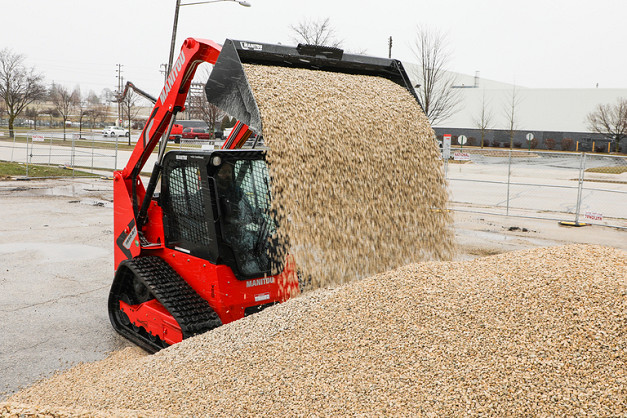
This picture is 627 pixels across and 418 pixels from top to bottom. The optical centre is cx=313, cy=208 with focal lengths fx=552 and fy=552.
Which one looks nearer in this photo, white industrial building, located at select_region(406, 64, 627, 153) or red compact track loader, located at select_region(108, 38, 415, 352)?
red compact track loader, located at select_region(108, 38, 415, 352)

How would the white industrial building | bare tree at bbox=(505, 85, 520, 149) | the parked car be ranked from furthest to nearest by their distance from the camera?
the white industrial building < bare tree at bbox=(505, 85, 520, 149) < the parked car

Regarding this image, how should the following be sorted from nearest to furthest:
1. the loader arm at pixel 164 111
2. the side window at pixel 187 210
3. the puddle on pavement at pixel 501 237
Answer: the side window at pixel 187 210 → the loader arm at pixel 164 111 → the puddle on pavement at pixel 501 237

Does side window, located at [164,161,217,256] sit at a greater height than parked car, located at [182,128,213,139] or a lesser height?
lesser

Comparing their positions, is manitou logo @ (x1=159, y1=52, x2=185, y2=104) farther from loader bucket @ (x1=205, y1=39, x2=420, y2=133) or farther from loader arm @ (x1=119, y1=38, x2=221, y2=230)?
loader bucket @ (x1=205, y1=39, x2=420, y2=133)

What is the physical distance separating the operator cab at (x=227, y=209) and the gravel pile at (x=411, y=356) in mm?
592

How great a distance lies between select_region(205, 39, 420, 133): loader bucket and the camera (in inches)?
179

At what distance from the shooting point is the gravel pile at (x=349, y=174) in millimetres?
4429

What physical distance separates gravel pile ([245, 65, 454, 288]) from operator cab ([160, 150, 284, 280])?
466 millimetres

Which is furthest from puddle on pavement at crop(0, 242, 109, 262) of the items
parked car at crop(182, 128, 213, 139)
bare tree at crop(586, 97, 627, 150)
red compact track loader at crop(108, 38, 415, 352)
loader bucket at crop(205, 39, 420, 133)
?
bare tree at crop(586, 97, 627, 150)

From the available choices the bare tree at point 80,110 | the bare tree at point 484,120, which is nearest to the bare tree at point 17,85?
the bare tree at point 80,110

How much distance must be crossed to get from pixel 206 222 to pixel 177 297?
2.42ft

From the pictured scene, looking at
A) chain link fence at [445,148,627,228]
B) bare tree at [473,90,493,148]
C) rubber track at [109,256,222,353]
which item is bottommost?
rubber track at [109,256,222,353]

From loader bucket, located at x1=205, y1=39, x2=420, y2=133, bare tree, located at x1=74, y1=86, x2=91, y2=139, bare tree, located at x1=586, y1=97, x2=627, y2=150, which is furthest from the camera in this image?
bare tree, located at x1=74, y1=86, x2=91, y2=139

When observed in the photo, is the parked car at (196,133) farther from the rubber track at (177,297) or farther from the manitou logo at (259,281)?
the manitou logo at (259,281)
